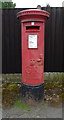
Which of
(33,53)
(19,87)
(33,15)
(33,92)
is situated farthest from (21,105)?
(33,15)

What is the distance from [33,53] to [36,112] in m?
1.36

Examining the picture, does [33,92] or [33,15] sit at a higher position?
[33,15]

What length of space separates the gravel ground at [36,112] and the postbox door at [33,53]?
2.02 ft

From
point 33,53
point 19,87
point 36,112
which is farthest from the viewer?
point 19,87

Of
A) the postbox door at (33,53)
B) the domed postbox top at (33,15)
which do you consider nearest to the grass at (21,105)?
the postbox door at (33,53)

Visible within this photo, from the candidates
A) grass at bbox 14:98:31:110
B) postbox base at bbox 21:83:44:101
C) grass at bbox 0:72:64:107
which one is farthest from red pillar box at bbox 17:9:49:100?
grass at bbox 0:72:64:107

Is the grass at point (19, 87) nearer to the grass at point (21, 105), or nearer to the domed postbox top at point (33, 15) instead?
the grass at point (21, 105)

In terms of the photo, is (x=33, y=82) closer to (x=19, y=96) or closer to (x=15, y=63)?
(x=19, y=96)

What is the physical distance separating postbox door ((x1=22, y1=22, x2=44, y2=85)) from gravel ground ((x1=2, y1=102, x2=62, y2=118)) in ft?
2.02

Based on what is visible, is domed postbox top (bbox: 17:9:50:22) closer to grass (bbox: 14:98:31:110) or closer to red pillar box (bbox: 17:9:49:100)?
red pillar box (bbox: 17:9:49:100)

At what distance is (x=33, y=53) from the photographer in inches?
150

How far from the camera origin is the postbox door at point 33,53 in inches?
148

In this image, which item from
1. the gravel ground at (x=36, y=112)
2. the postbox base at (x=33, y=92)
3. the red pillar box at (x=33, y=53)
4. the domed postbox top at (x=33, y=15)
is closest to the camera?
the gravel ground at (x=36, y=112)

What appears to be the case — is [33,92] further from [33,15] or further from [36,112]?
[33,15]
